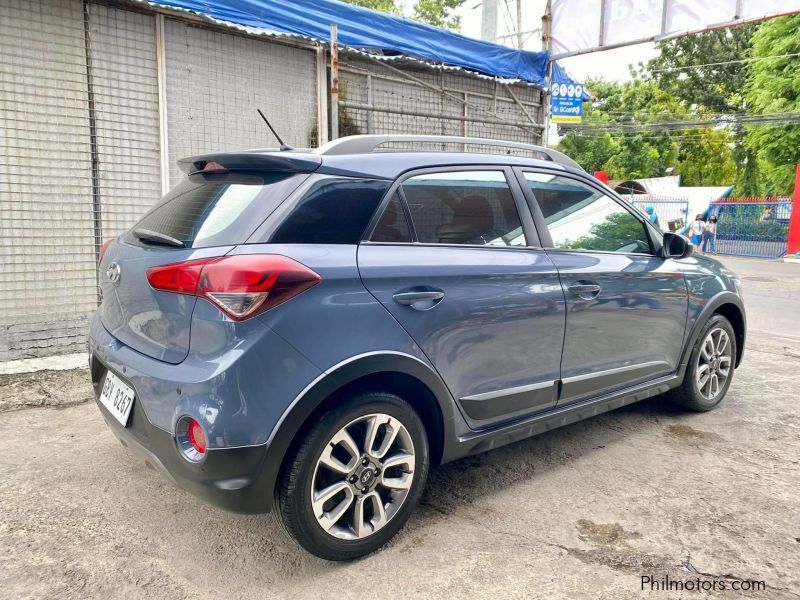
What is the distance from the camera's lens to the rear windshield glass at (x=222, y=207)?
7.59ft

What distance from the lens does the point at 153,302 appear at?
2.38 metres

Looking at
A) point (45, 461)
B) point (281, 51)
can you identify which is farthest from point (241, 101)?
point (45, 461)

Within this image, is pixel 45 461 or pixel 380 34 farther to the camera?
pixel 380 34

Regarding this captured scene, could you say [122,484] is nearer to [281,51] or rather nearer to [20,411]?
[20,411]

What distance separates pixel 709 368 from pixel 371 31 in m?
4.95

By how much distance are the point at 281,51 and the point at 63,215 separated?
279cm

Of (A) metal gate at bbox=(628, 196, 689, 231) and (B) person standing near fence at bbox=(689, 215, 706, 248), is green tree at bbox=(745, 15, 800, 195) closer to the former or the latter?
(A) metal gate at bbox=(628, 196, 689, 231)

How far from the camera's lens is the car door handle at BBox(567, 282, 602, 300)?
3164 millimetres

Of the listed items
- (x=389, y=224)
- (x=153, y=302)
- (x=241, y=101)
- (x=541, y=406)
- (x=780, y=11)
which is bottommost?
(x=541, y=406)

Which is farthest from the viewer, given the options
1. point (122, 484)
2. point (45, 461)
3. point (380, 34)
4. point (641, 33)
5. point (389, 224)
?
point (641, 33)

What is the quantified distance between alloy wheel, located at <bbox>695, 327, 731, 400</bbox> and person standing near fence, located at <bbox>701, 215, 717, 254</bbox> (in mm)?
19166

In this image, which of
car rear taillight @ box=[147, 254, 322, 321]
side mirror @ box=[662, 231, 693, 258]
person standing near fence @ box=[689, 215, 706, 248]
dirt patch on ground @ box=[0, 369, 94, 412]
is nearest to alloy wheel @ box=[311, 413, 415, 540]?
car rear taillight @ box=[147, 254, 322, 321]

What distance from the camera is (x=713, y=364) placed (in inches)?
170

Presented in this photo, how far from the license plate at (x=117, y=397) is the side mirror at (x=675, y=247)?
313 centimetres
